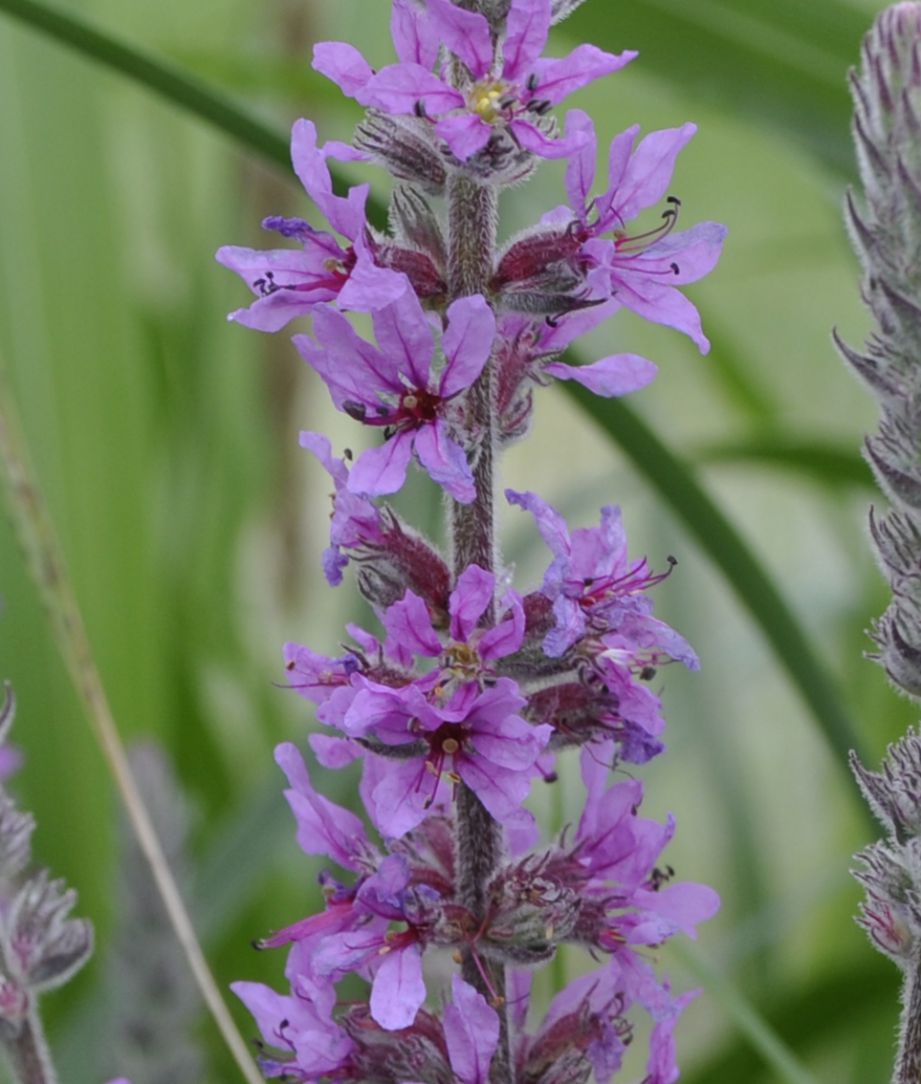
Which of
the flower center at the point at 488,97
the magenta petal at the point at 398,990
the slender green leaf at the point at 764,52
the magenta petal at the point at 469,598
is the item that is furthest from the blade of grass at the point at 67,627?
the slender green leaf at the point at 764,52

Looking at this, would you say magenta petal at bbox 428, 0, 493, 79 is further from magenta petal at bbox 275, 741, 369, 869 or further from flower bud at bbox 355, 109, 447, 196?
magenta petal at bbox 275, 741, 369, 869

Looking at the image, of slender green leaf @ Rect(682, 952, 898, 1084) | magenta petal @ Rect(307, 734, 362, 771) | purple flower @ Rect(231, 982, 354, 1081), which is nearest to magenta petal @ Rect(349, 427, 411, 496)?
magenta petal @ Rect(307, 734, 362, 771)

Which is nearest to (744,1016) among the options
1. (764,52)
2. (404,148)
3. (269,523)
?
(404,148)

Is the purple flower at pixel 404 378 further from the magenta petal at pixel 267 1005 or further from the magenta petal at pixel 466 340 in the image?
the magenta petal at pixel 267 1005

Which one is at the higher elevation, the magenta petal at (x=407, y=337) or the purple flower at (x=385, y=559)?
the magenta petal at (x=407, y=337)

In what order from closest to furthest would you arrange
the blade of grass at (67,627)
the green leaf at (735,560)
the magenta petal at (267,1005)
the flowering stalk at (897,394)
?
the flowering stalk at (897,394) < the magenta petal at (267,1005) < the blade of grass at (67,627) < the green leaf at (735,560)

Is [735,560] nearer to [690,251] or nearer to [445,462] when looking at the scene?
[690,251]
